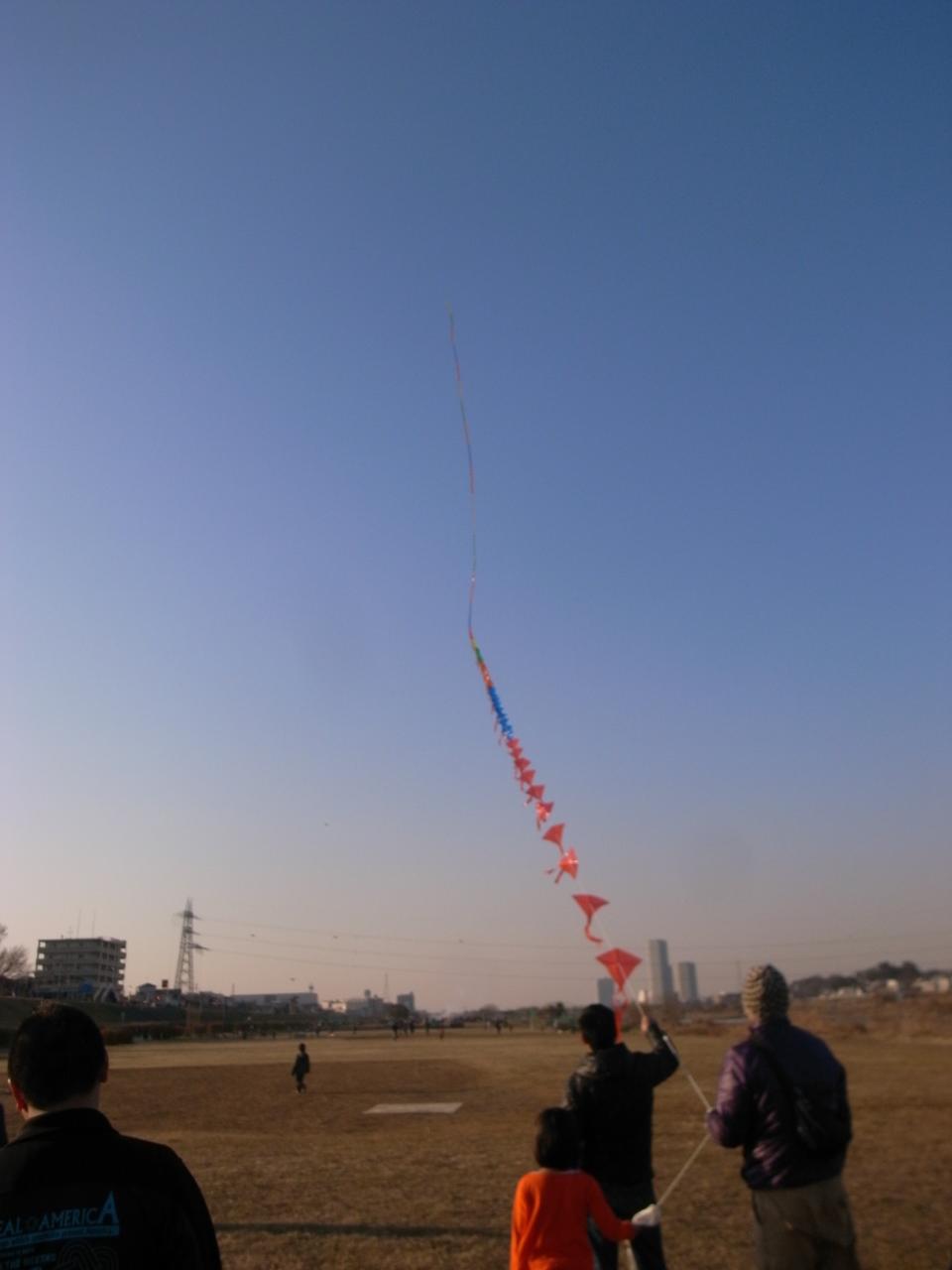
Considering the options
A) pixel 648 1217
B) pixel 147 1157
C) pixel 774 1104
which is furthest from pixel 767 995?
pixel 147 1157

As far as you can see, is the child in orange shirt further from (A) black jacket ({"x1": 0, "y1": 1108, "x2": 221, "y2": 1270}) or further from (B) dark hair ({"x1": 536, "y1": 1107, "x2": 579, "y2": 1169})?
(A) black jacket ({"x1": 0, "y1": 1108, "x2": 221, "y2": 1270})

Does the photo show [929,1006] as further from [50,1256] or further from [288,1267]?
[50,1256]

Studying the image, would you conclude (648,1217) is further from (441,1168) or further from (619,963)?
(441,1168)

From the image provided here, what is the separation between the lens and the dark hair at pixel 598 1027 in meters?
5.80

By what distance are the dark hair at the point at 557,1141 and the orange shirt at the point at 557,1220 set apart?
49 mm

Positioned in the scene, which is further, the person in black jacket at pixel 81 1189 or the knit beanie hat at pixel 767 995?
the knit beanie hat at pixel 767 995

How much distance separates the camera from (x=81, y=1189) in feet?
7.90

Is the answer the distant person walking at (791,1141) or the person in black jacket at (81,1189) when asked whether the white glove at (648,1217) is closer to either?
the distant person walking at (791,1141)

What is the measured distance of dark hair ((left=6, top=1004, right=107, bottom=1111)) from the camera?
2.64 m

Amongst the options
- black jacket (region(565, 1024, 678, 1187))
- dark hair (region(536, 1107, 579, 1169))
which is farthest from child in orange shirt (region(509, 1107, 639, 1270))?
black jacket (region(565, 1024, 678, 1187))

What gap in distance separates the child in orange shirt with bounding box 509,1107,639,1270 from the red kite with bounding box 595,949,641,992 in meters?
3.10

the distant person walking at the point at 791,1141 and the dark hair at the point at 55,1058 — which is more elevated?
the dark hair at the point at 55,1058

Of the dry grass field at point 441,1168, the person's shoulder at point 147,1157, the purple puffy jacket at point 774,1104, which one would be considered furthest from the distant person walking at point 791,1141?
the dry grass field at point 441,1168

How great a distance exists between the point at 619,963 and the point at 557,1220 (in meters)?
3.54
